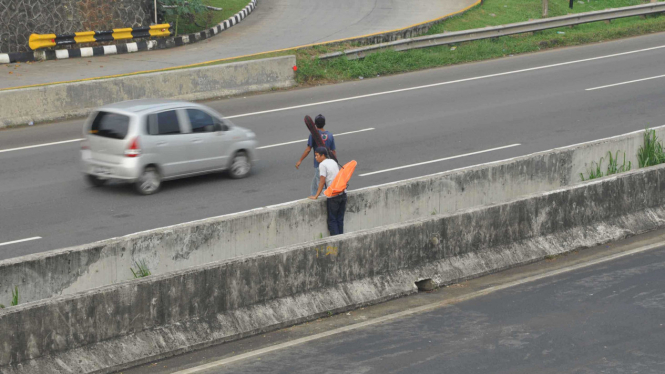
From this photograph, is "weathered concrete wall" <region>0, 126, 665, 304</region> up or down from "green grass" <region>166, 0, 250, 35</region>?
down

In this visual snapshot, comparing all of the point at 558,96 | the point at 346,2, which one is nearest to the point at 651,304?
the point at 558,96

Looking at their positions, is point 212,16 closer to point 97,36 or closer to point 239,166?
point 97,36

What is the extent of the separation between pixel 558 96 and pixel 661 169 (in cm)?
999

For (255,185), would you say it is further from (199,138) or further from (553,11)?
(553,11)

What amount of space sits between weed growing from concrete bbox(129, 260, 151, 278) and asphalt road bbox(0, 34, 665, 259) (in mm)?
3242

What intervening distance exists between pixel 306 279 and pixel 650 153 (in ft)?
25.4

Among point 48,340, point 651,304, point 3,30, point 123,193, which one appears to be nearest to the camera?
point 48,340

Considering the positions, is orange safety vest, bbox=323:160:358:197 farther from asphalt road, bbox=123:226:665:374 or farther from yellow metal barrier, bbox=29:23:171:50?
yellow metal barrier, bbox=29:23:171:50

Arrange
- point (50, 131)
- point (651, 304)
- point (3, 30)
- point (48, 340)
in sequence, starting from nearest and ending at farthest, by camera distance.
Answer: point (48, 340) < point (651, 304) < point (50, 131) < point (3, 30)

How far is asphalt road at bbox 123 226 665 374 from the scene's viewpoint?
8.10 m

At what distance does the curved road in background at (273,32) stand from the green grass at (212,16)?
2.55 feet

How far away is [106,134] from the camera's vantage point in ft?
50.5

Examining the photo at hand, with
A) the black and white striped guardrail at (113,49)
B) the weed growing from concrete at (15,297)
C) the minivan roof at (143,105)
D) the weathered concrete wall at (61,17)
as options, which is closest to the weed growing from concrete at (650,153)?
the minivan roof at (143,105)

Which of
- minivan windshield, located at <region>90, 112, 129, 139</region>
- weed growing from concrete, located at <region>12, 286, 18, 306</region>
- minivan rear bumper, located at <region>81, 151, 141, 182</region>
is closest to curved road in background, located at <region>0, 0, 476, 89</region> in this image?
minivan windshield, located at <region>90, 112, 129, 139</region>
